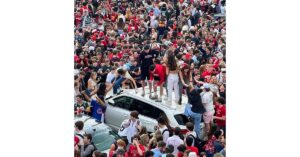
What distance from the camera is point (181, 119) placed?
1284cm

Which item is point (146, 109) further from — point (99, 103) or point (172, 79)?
point (99, 103)

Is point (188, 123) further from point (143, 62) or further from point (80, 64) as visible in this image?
point (80, 64)

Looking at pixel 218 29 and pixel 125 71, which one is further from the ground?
pixel 218 29

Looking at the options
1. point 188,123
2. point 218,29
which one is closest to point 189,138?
point 188,123

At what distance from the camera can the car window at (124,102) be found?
42.8 ft

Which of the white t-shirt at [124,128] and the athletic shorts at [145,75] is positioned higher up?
the athletic shorts at [145,75]

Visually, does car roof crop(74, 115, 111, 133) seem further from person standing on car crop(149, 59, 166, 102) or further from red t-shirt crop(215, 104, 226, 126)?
red t-shirt crop(215, 104, 226, 126)

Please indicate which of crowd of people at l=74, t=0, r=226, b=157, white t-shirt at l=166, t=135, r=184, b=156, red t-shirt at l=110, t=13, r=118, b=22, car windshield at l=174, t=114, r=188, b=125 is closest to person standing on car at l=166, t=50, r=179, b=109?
crowd of people at l=74, t=0, r=226, b=157

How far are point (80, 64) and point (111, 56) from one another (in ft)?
2.30

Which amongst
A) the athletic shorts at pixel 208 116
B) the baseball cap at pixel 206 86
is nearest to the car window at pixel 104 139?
the athletic shorts at pixel 208 116

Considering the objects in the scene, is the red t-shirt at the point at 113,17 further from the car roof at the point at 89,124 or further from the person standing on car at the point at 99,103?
the car roof at the point at 89,124

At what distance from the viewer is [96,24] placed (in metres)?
13.8

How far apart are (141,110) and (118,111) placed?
0.47m

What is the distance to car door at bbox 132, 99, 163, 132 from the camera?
1288cm
